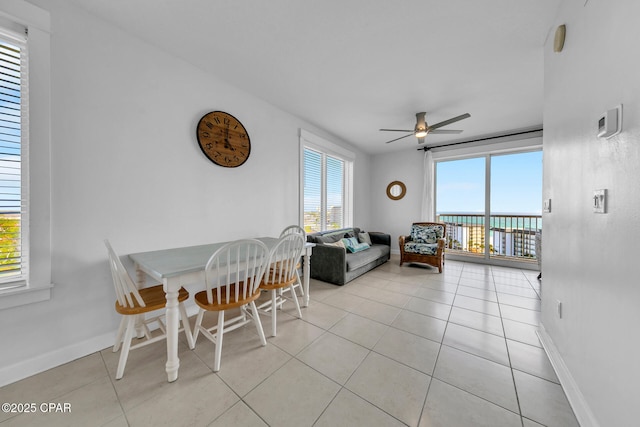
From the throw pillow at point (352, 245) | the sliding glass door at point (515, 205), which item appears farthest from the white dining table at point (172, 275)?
the sliding glass door at point (515, 205)

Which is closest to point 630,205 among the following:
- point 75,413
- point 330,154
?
point 75,413

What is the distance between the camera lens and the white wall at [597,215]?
0.86 metres

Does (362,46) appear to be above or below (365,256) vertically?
above

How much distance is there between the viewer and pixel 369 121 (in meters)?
3.70

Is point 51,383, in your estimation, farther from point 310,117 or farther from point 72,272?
point 310,117

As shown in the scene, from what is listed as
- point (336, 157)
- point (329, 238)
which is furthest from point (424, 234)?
point (336, 157)

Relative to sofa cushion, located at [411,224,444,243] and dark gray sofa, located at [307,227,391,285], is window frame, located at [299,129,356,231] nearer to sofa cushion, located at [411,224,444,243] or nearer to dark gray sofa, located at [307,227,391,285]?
dark gray sofa, located at [307,227,391,285]

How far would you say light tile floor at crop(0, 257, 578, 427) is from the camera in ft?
3.95

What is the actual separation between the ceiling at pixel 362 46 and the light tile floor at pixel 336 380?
264cm

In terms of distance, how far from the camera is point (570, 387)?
132 centimetres

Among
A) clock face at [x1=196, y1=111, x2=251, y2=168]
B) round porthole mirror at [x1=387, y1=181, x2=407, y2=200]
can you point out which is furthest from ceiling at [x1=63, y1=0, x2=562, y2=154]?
round porthole mirror at [x1=387, y1=181, x2=407, y2=200]

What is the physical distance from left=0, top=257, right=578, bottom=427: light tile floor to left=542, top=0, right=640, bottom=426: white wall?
306 mm

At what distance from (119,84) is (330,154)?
316 cm

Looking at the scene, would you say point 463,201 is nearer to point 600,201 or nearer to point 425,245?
point 425,245
